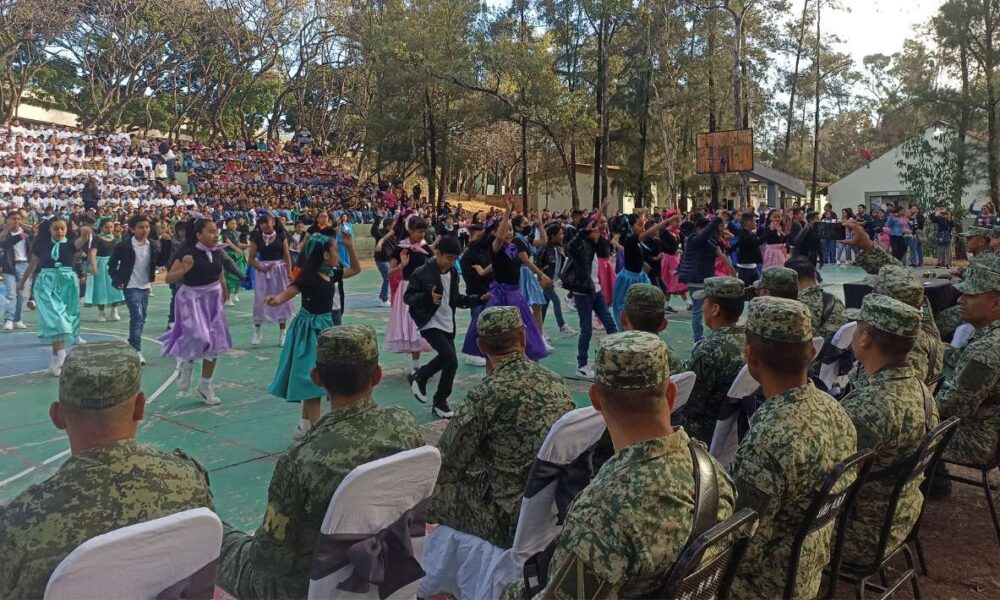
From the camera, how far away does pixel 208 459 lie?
5629 mm

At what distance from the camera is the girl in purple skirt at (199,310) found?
7.20m

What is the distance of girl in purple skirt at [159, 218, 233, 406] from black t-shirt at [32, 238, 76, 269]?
8.77ft

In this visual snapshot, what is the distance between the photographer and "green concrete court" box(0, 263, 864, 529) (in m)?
5.27

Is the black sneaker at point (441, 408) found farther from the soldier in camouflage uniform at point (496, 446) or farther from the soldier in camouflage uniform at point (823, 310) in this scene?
the soldier in camouflage uniform at point (496, 446)

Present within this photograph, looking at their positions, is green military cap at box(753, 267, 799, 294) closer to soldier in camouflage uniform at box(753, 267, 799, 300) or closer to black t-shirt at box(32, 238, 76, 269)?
soldier in camouflage uniform at box(753, 267, 799, 300)

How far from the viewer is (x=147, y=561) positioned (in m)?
1.95

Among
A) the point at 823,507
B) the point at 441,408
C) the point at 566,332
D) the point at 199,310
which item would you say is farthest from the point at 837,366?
the point at 566,332

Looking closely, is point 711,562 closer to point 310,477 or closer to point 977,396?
point 310,477

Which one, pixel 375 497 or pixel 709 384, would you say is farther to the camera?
pixel 709 384

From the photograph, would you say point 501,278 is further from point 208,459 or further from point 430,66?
point 430,66

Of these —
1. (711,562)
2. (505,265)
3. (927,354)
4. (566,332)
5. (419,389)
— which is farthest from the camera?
(566,332)

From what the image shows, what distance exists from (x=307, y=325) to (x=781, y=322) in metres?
4.25

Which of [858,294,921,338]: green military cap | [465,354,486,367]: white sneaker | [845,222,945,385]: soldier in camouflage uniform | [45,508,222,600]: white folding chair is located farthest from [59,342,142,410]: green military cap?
[465,354,486,367]: white sneaker

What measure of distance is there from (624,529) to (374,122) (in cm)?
3946
